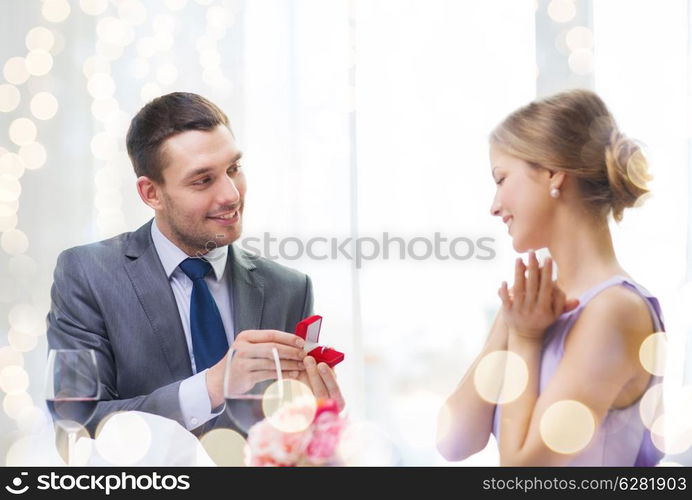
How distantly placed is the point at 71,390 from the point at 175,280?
64 centimetres

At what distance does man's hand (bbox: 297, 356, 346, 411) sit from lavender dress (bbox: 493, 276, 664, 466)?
0.34 m

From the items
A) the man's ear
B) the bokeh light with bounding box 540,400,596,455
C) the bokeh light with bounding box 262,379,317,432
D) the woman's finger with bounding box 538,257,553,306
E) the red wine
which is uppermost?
the man's ear

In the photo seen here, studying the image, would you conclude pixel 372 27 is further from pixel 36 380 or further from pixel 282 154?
pixel 36 380

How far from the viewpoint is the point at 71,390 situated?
1.01m

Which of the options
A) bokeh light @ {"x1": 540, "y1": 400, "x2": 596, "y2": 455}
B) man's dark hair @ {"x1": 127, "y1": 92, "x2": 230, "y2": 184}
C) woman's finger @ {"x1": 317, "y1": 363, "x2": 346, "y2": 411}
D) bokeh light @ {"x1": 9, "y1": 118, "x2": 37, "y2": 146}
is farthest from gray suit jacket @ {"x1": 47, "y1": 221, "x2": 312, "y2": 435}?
bokeh light @ {"x1": 540, "y1": 400, "x2": 596, "y2": 455}

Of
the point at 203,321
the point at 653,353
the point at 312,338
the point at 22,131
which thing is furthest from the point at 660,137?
the point at 22,131

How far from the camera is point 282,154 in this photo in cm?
184

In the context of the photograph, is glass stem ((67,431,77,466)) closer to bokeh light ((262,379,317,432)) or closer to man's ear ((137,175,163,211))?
bokeh light ((262,379,317,432))

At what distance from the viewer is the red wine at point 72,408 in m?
1.00

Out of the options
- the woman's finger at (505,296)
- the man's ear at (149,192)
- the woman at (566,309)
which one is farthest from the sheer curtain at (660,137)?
the man's ear at (149,192)

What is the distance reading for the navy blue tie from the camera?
1.59 m

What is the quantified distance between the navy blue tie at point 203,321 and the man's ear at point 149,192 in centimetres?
14

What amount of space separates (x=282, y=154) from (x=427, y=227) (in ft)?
1.17

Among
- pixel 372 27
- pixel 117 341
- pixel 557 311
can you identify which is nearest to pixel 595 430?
pixel 557 311
